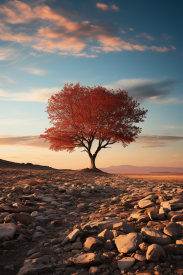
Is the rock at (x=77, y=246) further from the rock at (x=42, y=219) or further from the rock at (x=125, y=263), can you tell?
the rock at (x=42, y=219)

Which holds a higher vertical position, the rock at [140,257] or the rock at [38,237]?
the rock at [140,257]

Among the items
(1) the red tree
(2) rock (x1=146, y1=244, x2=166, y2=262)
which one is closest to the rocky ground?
(2) rock (x1=146, y1=244, x2=166, y2=262)

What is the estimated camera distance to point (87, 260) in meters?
2.89

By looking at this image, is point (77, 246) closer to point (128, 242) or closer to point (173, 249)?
point (128, 242)

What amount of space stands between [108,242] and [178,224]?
1371 millimetres

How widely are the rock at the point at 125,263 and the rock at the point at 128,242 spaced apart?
0.17m

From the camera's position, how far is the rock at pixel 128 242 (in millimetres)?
3018

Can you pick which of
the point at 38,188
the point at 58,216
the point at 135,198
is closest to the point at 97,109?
the point at 38,188

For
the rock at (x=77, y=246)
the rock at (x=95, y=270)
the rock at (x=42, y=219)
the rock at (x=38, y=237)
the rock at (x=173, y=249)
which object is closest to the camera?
the rock at (x=95, y=270)

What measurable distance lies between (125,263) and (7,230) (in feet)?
8.27

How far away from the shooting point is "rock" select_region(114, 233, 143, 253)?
302 cm

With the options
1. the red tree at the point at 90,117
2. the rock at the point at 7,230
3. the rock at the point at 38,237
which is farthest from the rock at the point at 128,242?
the red tree at the point at 90,117

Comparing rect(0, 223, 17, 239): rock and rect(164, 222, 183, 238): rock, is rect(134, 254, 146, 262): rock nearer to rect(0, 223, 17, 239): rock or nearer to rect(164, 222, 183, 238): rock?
rect(164, 222, 183, 238): rock

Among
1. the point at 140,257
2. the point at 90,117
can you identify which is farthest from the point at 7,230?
the point at 90,117
